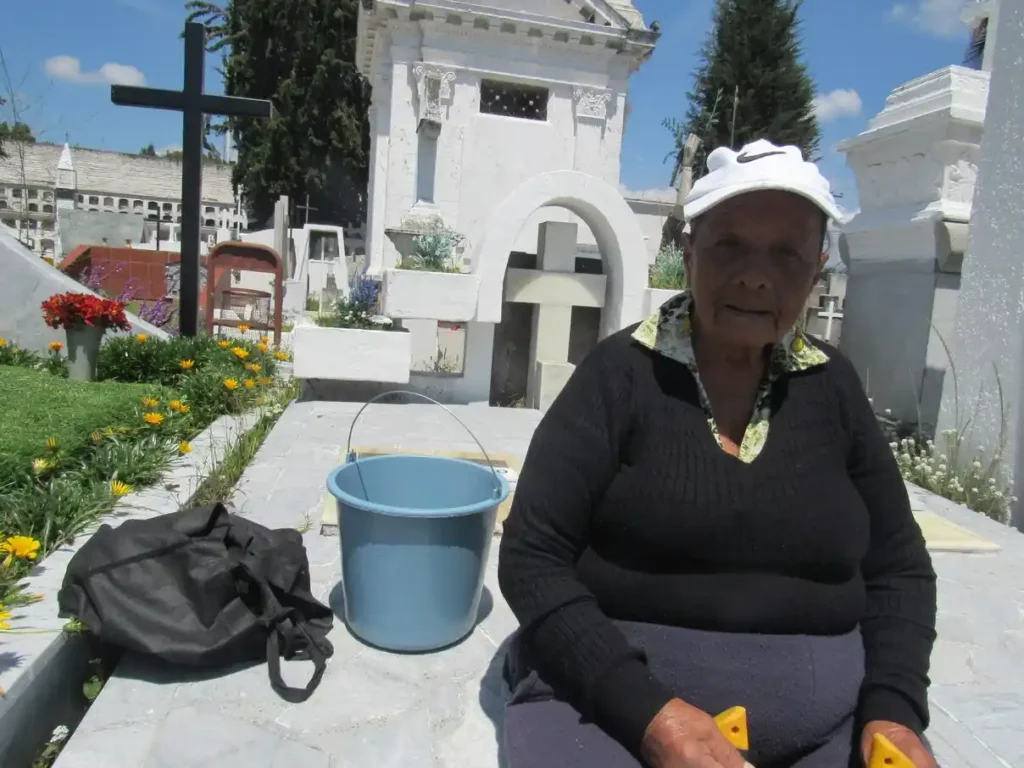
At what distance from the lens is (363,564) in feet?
7.65

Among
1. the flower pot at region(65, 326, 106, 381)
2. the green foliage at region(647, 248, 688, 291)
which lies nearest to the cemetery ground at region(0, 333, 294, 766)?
the flower pot at region(65, 326, 106, 381)

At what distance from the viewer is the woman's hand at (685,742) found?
130 centimetres

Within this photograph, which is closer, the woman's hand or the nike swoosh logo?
the woman's hand

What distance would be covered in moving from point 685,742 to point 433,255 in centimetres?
553

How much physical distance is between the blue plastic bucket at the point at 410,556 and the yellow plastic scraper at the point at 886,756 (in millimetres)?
1201

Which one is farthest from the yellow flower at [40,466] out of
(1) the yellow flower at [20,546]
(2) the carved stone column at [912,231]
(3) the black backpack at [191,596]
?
(2) the carved stone column at [912,231]

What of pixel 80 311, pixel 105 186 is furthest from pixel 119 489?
pixel 105 186

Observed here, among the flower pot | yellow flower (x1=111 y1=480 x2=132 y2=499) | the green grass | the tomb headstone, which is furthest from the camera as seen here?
the flower pot

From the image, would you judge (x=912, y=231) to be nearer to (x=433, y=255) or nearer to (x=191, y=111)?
(x=433, y=255)

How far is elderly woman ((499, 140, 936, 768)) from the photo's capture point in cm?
147

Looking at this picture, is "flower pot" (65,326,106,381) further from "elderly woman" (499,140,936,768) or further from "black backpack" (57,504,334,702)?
"elderly woman" (499,140,936,768)

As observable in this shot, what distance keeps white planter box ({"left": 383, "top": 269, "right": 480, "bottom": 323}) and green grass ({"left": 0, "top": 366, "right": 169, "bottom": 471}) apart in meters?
1.92

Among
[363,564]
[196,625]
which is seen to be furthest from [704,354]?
[196,625]

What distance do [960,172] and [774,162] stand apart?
15.4ft
